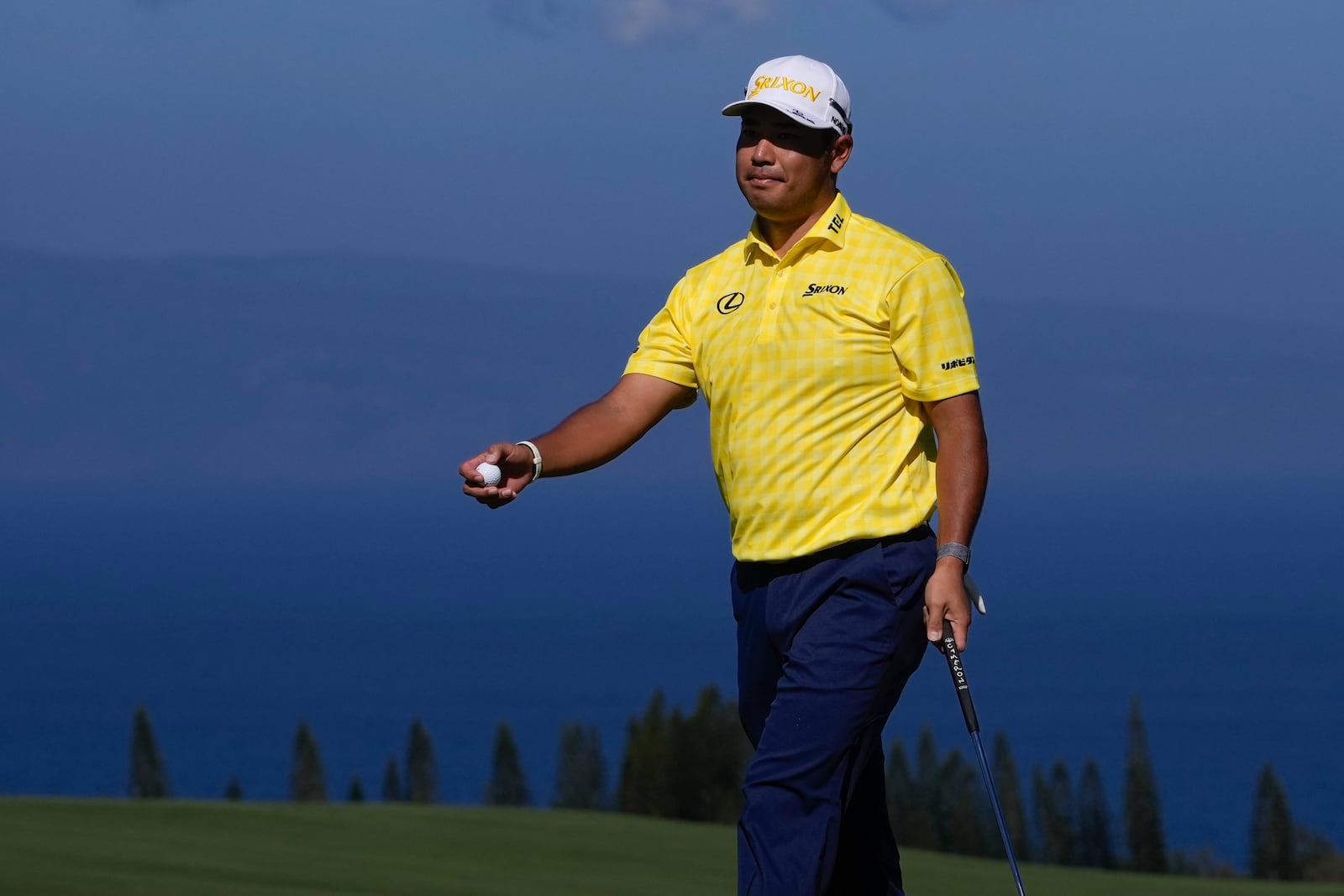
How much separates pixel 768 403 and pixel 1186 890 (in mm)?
8879

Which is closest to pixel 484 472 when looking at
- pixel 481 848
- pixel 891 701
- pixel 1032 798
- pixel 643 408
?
pixel 643 408

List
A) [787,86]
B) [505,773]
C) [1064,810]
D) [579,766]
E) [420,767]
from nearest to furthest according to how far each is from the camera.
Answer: [787,86]
[505,773]
[579,766]
[1064,810]
[420,767]

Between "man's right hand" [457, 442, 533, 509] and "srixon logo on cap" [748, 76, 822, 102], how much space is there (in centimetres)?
110

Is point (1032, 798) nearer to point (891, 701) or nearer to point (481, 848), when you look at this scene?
point (481, 848)

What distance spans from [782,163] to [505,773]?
34.4 metres

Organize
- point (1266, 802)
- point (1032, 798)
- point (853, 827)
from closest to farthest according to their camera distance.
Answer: point (853, 827), point (1266, 802), point (1032, 798)

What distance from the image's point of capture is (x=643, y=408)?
591 centimetres

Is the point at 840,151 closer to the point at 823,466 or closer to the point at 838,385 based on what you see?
the point at 838,385

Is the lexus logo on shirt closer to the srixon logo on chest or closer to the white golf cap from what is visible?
the srixon logo on chest

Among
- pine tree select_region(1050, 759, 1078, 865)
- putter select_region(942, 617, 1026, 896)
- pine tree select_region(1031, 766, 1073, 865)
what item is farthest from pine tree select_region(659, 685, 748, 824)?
putter select_region(942, 617, 1026, 896)

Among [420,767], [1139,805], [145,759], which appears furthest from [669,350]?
[420,767]

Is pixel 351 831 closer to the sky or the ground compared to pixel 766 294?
closer to the ground

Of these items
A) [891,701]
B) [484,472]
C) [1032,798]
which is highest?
A: [484,472]

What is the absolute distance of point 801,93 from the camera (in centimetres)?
541
